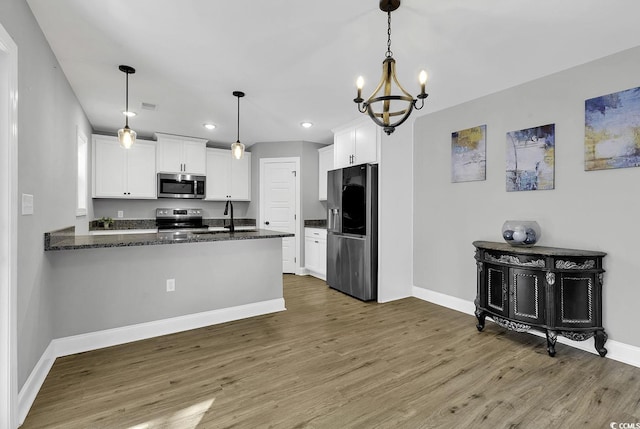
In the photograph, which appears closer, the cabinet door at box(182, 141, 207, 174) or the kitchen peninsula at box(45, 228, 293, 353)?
the kitchen peninsula at box(45, 228, 293, 353)

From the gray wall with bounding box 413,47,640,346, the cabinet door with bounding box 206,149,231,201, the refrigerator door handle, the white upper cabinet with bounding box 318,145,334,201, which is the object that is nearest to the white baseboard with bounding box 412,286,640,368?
the gray wall with bounding box 413,47,640,346

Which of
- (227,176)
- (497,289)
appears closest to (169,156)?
(227,176)

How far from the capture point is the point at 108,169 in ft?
16.1

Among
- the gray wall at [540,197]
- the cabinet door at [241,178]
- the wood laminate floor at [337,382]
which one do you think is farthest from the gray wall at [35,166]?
the gray wall at [540,197]

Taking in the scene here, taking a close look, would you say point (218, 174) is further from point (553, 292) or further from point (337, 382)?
point (553, 292)

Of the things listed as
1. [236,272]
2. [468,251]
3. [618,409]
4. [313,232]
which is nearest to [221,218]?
[313,232]

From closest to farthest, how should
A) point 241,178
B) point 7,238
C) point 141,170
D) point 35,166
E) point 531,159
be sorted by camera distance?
1. point 7,238
2. point 35,166
3. point 531,159
4. point 141,170
5. point 241,178

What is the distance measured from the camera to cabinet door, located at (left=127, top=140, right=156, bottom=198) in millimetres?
5082

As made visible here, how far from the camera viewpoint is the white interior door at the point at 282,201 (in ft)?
18.8

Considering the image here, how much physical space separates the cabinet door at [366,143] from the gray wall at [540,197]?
0.66 m

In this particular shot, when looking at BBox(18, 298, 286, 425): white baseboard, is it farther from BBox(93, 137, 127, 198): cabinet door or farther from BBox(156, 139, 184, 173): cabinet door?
BBox(156, 139, 184, 173): cabinet door

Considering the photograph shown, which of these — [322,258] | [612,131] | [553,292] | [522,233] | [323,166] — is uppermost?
[323,166]

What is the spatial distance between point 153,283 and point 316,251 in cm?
290

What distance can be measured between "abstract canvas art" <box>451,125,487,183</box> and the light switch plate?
3963mm
